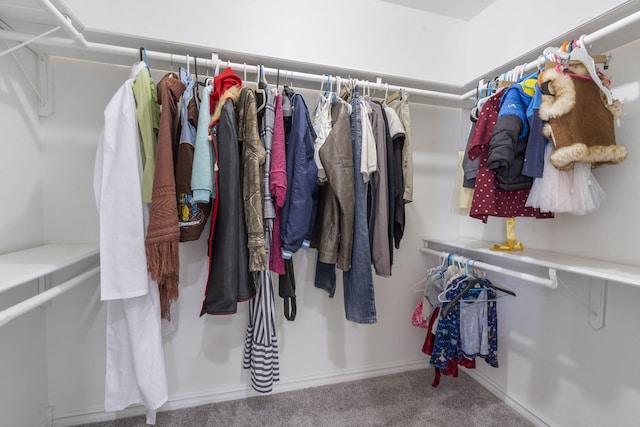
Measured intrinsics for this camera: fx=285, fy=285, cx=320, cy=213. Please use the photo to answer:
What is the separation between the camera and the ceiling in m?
1.64

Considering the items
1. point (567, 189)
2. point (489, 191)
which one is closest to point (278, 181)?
point (489, 191)

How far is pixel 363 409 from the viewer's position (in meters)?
1.57

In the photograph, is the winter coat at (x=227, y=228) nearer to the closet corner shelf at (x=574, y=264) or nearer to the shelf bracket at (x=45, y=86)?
the shelf bracket at (x=45, y=86)

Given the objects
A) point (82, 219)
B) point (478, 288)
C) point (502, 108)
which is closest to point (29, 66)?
point (82, 219)

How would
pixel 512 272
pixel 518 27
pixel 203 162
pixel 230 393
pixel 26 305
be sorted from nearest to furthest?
1. pixel 26 305
2. pixel 203 162
3. pixel 512 272
4. pixel 518 27
5. pixel 230 393

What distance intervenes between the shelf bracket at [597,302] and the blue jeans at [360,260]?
0.97 metres

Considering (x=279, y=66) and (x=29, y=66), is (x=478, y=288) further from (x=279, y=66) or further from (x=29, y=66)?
(x=29, y=66)

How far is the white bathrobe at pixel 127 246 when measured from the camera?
1.03 metres

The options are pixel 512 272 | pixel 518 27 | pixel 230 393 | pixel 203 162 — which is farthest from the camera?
pixel 230 393

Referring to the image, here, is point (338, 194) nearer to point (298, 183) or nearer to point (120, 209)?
point (298, 183)

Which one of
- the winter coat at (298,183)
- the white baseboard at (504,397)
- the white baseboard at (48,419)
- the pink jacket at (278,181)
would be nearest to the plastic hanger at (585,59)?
the winter coat at (298,183)

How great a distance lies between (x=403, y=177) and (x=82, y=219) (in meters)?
1.60

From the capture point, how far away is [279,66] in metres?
1.48

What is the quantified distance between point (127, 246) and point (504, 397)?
209cm
